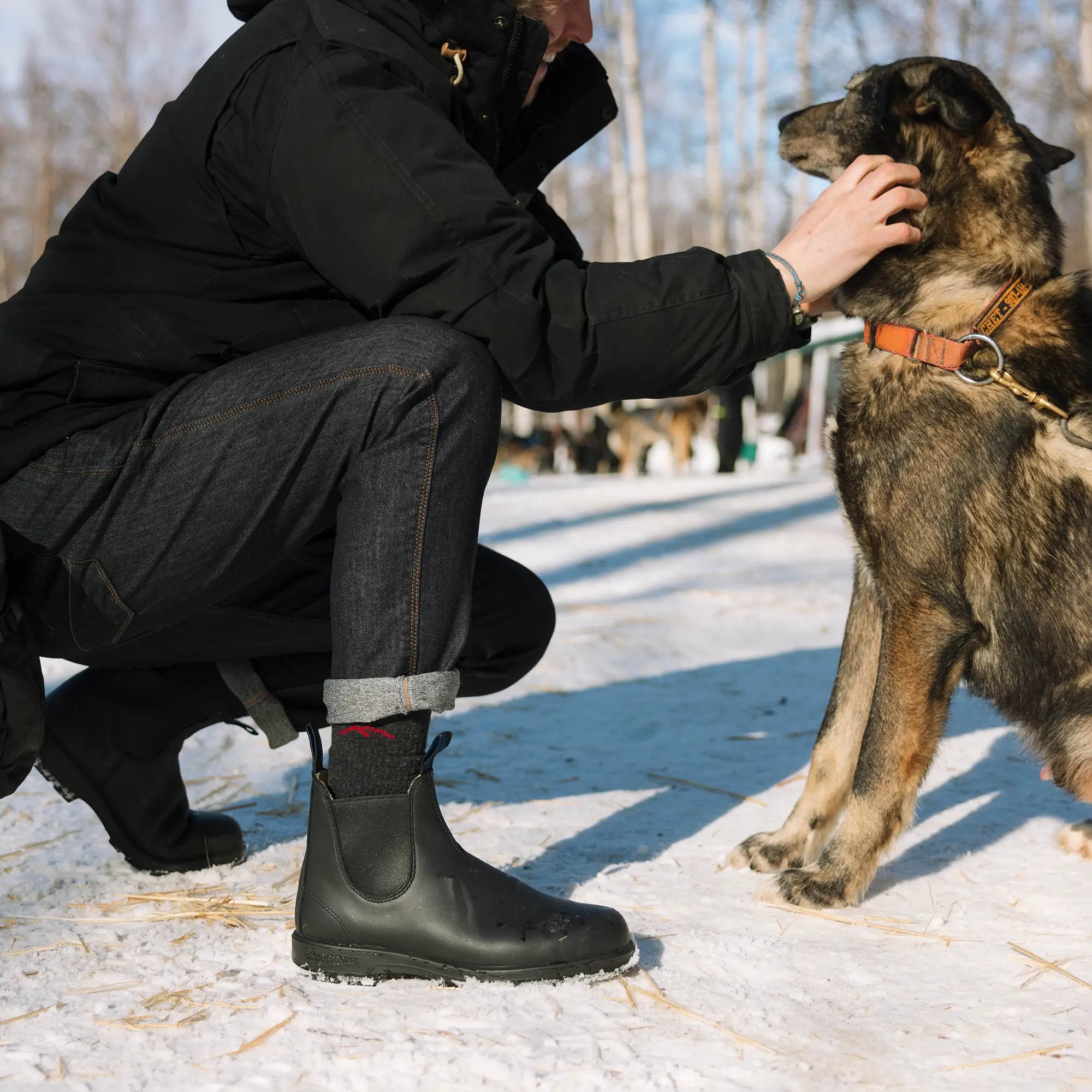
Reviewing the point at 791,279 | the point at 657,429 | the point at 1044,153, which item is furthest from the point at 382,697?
the point at 657,429

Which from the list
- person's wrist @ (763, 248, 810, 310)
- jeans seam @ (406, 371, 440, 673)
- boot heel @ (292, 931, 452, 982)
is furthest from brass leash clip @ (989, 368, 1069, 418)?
boot heel @ (292, 931, 452, 982)

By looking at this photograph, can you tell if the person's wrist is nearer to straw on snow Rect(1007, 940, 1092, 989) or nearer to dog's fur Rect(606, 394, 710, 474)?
straw on snow Rect(1007, 940, 1092, 989)

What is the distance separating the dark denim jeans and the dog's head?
1146mm

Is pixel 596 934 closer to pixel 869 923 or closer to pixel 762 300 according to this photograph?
pixel 869 923

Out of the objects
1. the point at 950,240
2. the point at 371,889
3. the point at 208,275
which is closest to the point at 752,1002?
the point at 371,889

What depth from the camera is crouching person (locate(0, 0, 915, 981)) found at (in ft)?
5.32

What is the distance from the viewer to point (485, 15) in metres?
1.78

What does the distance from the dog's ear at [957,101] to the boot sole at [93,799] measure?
2085 mm

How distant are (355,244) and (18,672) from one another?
83cm

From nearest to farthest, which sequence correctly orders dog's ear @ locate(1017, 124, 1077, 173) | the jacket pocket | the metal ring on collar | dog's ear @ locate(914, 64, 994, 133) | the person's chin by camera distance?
the jacket pocket, the person's chin, the metal ring on collar, dog's ear @ locate(914, 64, 994, 133), dog's ear @ locate(1017, 124, 1077, 173)

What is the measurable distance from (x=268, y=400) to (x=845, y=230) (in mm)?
964

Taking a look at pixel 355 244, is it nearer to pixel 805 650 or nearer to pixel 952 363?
pixel 952 363

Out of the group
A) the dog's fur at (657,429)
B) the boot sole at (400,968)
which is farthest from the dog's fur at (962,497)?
Result: the dog's fur at (657,429)

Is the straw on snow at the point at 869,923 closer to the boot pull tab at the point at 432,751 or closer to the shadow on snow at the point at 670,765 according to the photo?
the shadow on snow at the point at 670,765
